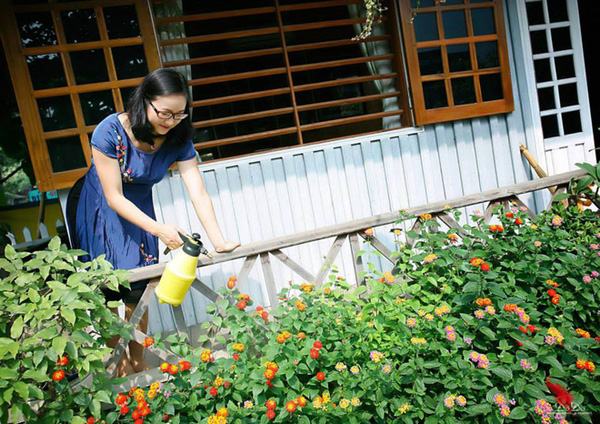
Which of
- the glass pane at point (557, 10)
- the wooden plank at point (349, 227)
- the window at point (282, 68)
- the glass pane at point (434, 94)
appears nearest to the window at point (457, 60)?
the glass pane at point (434, 94)

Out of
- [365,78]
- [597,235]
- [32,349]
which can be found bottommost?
[597,235]

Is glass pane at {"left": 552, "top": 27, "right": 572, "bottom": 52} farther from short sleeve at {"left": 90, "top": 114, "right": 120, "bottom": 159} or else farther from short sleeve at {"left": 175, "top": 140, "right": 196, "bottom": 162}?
short sleeve at {"left": 90, "top": 114, "right": 120, "bottom": 159}

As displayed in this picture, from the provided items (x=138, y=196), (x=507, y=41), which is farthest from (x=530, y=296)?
(x=507, y=41)

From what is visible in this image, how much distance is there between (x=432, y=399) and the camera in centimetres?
183

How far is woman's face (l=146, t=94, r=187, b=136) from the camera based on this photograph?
6.38 ft

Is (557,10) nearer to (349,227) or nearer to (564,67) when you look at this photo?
(564,67)

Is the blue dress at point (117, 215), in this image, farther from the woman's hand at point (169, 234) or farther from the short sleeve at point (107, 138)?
the woman's hand at point (169, 234)

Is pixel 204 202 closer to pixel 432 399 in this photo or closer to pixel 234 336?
pixel 234 336

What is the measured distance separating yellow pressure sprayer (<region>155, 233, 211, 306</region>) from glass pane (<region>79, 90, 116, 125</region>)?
1.82 metres

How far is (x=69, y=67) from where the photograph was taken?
3.09 metres

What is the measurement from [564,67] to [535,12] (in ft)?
2.09

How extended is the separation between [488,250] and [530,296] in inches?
13.1

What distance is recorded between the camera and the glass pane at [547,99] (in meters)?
4.16

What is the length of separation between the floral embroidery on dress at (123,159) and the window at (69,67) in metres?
1.18
